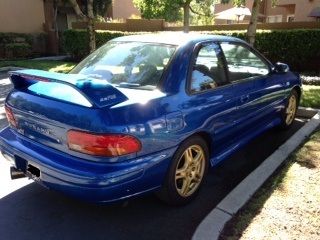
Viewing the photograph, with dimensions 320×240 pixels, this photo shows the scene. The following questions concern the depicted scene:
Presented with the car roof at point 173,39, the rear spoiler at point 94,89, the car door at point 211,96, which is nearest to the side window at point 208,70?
the car door at point 211,96

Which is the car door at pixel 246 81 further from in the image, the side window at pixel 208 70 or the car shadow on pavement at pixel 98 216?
the car shadow on pavement at pixel 98 216

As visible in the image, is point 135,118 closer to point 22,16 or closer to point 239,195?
point 239,195

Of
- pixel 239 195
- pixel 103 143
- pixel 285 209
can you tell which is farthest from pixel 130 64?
pixel 285 209

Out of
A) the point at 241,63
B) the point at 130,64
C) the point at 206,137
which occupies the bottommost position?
the point at 206,137

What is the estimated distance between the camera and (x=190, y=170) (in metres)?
3.71

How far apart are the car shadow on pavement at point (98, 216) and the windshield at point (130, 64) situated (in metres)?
1.15

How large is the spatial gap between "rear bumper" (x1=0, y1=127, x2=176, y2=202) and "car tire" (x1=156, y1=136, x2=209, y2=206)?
13 centimetres

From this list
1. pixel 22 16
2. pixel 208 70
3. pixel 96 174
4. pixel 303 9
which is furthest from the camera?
pixel 303 9

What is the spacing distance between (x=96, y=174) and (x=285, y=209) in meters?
1.78

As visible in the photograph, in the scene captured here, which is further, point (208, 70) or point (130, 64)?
point (208, 70)

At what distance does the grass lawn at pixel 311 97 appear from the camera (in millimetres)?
7078

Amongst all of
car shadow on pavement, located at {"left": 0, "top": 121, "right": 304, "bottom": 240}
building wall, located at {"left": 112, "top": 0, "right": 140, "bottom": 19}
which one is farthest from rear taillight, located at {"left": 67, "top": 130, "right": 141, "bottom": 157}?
building wall, located at {"left": 112, "top": 0, "right": 140, "bottom": 19}

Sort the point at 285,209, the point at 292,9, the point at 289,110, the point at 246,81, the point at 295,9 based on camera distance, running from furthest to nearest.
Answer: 1. the point at 292,9
2. the point at 295,9
3. the point at 289,110
4. the point at 246,81
5. the point at 285,209

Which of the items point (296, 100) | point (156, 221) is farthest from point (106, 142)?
point (296, 100)
